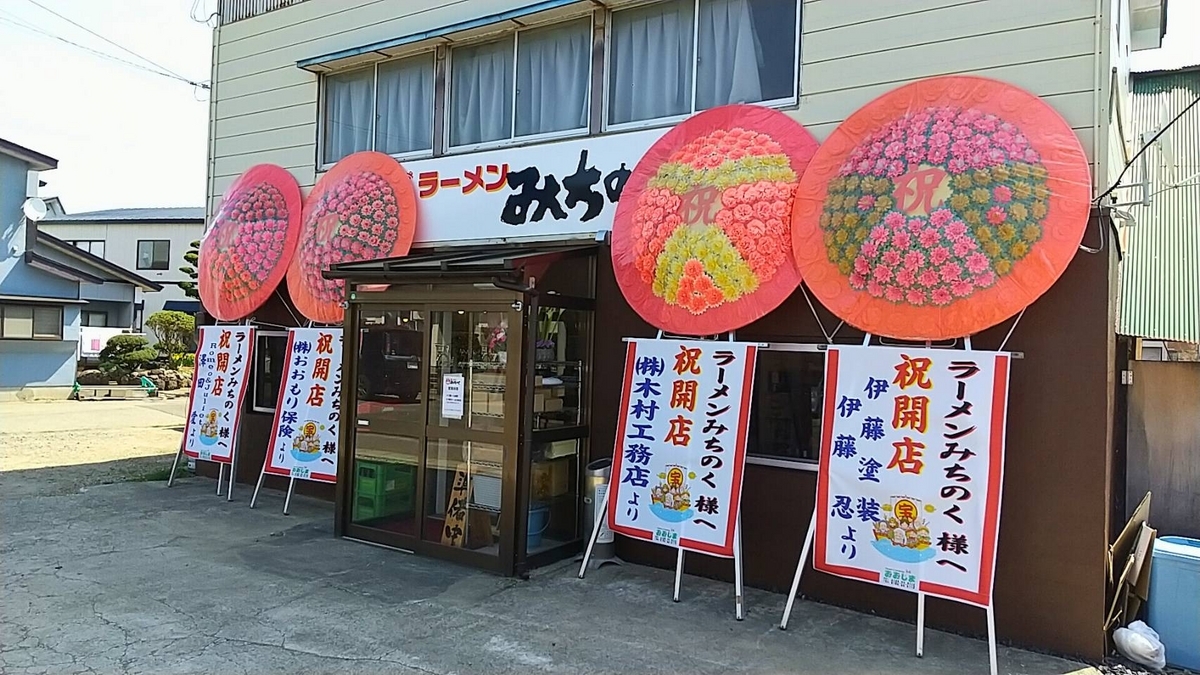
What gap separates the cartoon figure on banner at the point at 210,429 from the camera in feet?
28.6

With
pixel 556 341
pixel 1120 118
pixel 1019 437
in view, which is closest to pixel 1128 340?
pixel 1120 118

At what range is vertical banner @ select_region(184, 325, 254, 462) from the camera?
8.64 metres

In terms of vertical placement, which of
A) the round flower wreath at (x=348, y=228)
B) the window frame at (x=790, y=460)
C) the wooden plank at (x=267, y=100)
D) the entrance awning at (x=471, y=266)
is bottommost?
the window frame at (x=790, y=460)

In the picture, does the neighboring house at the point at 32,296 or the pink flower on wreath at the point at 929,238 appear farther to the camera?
the neighboring house at the point at 32,296

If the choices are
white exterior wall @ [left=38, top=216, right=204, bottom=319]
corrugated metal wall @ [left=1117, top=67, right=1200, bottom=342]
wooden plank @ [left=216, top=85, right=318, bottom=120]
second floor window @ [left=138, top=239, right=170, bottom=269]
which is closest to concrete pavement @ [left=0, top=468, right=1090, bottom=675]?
corrugated metal wall @ [left=1117, top=67, right=1200, bottom=342]

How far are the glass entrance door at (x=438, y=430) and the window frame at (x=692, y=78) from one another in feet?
6.58

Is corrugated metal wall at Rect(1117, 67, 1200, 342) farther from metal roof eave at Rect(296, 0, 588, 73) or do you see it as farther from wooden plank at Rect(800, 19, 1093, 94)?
metal roof eave at Rect(296, 0, 588, 73)

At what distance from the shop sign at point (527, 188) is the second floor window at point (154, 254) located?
3080 cm

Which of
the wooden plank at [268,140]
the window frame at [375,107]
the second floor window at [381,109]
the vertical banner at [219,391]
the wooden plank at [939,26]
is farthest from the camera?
the wooden plank at [268,140]

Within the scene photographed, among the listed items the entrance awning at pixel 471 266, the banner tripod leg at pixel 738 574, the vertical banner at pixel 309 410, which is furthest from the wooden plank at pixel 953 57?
the vertical banner at pixel 309 410

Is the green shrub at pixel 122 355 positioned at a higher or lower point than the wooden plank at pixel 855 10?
lower

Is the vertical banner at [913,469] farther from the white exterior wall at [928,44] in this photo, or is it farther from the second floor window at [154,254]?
the second floor window at [154,254]

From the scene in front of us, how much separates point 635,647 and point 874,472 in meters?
1.84

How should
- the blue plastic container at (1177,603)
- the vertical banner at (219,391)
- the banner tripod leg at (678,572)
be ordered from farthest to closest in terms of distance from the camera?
the vertical banner at (219,391)
the banner tripod leg at (678,572)
the blue plastic container at (1177,603)
